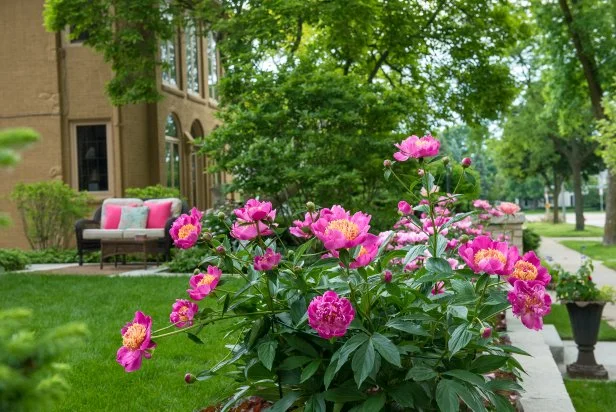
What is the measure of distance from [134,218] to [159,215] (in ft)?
1.48

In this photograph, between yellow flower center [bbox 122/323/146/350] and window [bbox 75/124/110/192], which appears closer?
yellow flower center [bbox 122/323/146/350]

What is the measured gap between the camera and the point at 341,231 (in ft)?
7.14

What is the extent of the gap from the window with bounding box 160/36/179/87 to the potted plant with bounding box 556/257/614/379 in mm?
14214

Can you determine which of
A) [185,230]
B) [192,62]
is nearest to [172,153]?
[192,62]

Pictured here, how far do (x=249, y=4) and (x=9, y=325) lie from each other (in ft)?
51.9

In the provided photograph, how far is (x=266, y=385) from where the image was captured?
2643 millimetres

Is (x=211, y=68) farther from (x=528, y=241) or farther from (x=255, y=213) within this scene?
(x=255, y=213)

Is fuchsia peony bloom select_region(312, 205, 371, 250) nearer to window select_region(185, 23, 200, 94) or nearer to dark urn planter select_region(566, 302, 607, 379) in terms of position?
dark urn planter select_region(566, 302, 607, 379)

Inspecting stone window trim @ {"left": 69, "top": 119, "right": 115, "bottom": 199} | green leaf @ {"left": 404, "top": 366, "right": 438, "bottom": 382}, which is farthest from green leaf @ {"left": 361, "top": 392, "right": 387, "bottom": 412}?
stone window trim @ {"left": 69, "top": 119, "right": 115, "bottom": 199}

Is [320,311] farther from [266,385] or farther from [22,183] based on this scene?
[22,183]

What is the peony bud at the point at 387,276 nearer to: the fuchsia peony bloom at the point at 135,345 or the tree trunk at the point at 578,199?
the fuchsia peony bloom at the point at 135,345

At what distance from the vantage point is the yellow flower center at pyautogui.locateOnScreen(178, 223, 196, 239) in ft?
8.36

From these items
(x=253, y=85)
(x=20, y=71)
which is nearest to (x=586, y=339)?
(x=253, y=85)

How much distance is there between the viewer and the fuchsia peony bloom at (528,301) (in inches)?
89.0
